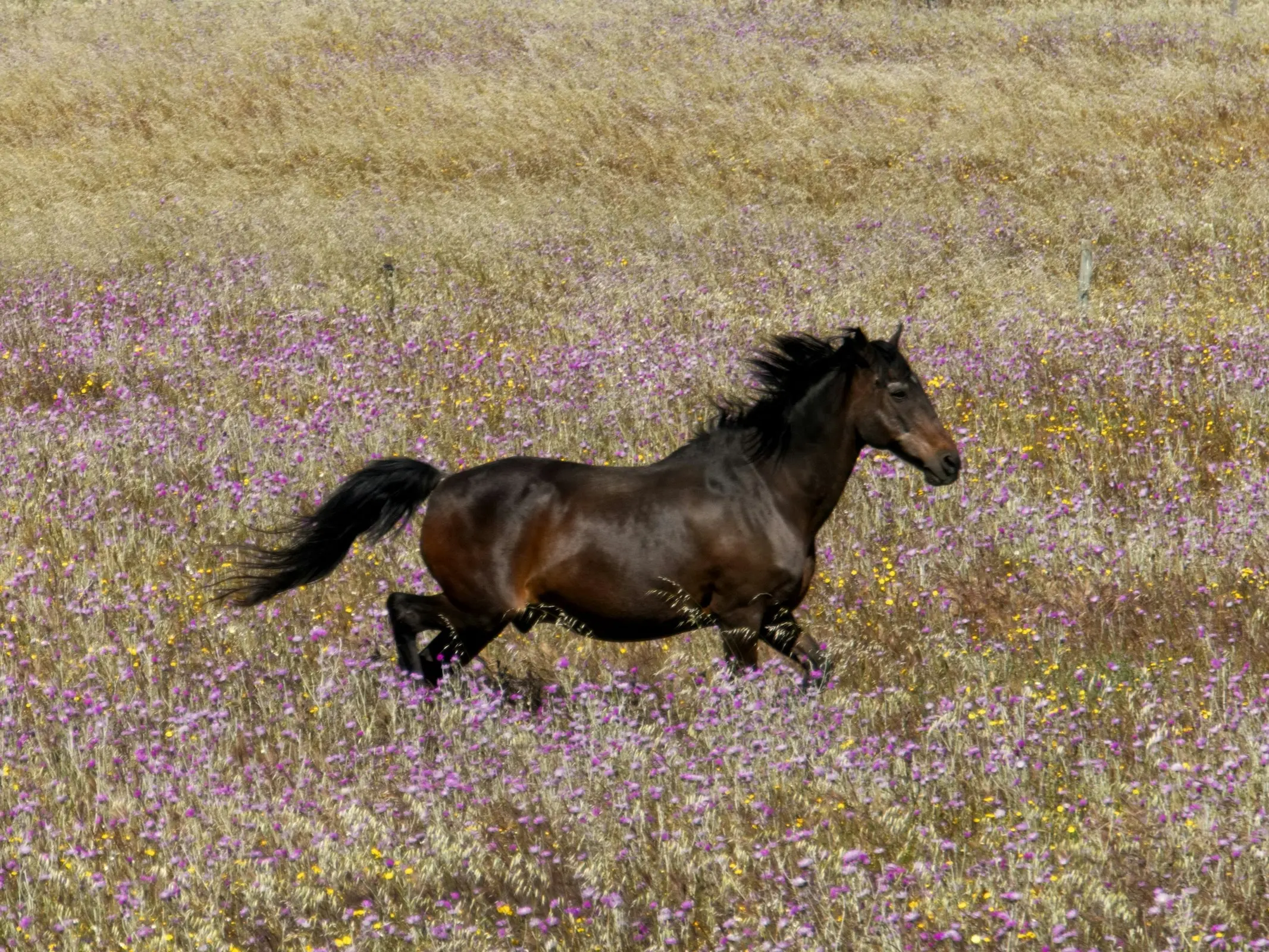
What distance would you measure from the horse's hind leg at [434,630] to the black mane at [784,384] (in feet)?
4.33

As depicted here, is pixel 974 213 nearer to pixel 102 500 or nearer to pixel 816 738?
pixel 102 500

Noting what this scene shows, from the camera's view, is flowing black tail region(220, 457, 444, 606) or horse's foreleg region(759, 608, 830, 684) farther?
flowing black tail region(220, 457, 444, 606)

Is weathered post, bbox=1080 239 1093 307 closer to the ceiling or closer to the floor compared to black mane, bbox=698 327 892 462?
closer to the floor

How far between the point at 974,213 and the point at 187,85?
53.5ft

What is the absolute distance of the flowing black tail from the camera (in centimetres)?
722

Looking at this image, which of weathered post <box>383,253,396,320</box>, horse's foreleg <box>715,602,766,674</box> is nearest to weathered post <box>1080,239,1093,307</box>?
weathered post <box>383,253,396,320</box>

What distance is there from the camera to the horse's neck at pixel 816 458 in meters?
6.87

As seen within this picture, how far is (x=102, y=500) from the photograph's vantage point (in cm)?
972

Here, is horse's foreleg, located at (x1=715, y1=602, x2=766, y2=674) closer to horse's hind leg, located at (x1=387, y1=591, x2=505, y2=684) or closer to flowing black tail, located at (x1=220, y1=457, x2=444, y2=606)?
horse's hind leg, located at (x1=387, y1=591, x2=505, y2=684)

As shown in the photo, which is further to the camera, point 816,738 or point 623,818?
point 816,738

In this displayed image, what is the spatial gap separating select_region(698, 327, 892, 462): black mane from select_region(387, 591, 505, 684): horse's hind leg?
→ 1320 mm

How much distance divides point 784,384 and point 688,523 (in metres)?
0.82

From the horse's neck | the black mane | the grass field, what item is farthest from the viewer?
the black mane

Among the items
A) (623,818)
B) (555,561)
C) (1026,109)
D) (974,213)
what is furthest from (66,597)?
(1026,109)
